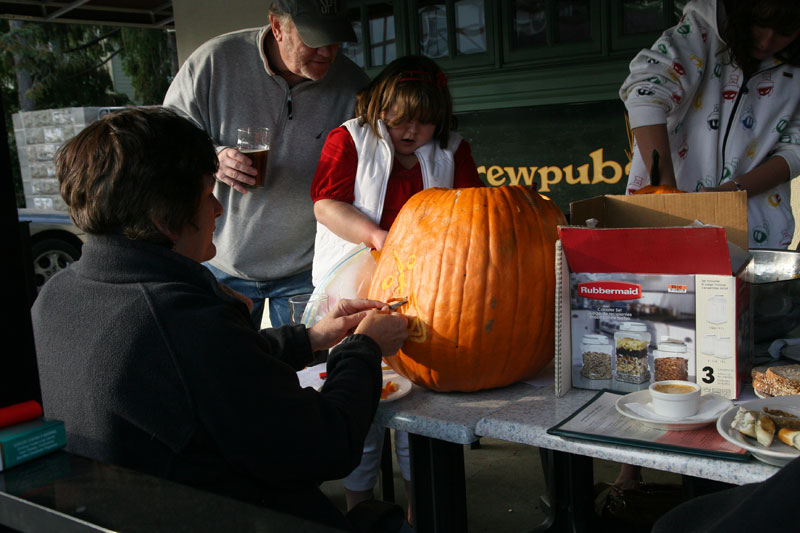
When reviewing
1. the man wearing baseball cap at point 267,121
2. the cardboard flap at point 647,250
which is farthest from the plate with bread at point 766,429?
the man wearing baseball cap at point 267,121

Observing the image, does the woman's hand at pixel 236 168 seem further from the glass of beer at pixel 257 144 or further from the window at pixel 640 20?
the window at pixel 640 20

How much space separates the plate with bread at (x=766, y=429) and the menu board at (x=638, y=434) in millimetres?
22

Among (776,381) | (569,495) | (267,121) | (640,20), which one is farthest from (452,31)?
(776,381)

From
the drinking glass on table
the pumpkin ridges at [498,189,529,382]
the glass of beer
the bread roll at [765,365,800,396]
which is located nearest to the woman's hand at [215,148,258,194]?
the glass of beer

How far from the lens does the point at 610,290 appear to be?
1.53 meters

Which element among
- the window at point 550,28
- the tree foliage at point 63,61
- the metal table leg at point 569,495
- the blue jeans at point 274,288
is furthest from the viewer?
the tree foliage at point 63,61

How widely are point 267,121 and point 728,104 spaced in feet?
5.82

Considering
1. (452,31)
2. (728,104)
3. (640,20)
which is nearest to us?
(728,104)

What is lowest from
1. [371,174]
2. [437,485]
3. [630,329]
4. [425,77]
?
[437,485]

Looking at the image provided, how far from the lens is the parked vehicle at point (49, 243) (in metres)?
8.83

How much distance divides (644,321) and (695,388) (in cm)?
20

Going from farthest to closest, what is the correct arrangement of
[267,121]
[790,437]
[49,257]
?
[49,257], [267,121], [790,437]

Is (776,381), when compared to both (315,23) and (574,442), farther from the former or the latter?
(315,23)

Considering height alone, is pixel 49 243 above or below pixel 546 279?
below
